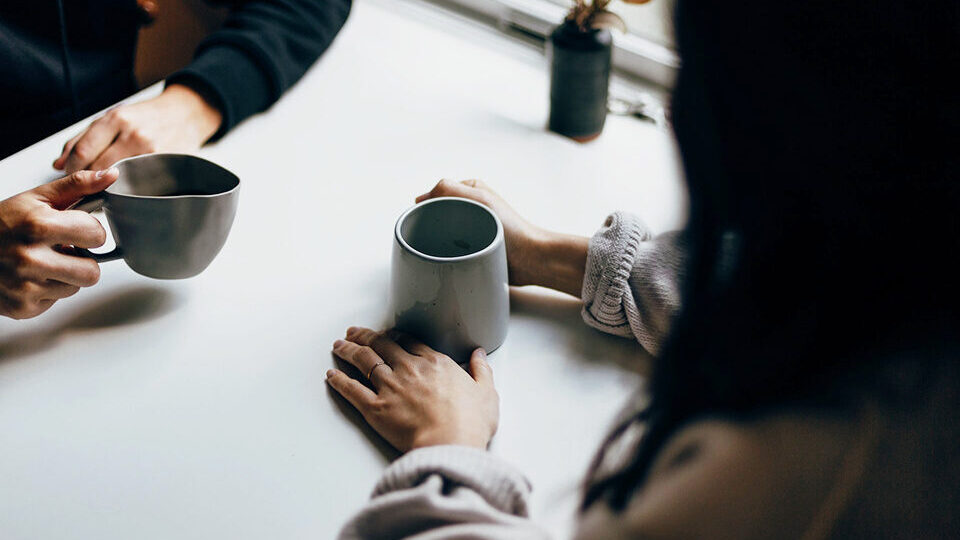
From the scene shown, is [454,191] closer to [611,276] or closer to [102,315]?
[611,276]

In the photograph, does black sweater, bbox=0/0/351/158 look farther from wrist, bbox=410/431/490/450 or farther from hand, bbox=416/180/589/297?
wrist, bbox=410/431/490/450

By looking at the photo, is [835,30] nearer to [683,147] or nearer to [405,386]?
[683,147]

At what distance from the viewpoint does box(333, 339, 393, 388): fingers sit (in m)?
0.55

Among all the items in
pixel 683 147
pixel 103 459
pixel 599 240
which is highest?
pixel 683 147

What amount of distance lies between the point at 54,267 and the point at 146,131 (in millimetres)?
249

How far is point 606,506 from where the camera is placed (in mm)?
386

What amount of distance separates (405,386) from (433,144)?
0.39 meters

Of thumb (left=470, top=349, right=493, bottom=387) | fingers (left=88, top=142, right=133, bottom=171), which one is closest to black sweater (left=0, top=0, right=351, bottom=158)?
fingers (left=88, top=142, right=133, bottom=171)

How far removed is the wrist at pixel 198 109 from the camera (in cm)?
80

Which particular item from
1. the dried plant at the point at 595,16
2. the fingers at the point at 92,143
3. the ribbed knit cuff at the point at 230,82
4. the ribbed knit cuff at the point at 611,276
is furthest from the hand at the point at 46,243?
the dried plant at the point at 595,16

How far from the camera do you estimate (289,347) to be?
1.94 feet

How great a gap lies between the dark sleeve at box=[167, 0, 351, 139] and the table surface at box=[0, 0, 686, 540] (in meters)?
0.03

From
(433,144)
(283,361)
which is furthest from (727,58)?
(433,144)

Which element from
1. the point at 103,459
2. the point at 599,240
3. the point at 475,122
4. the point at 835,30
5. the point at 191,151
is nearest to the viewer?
the point at 835,30
